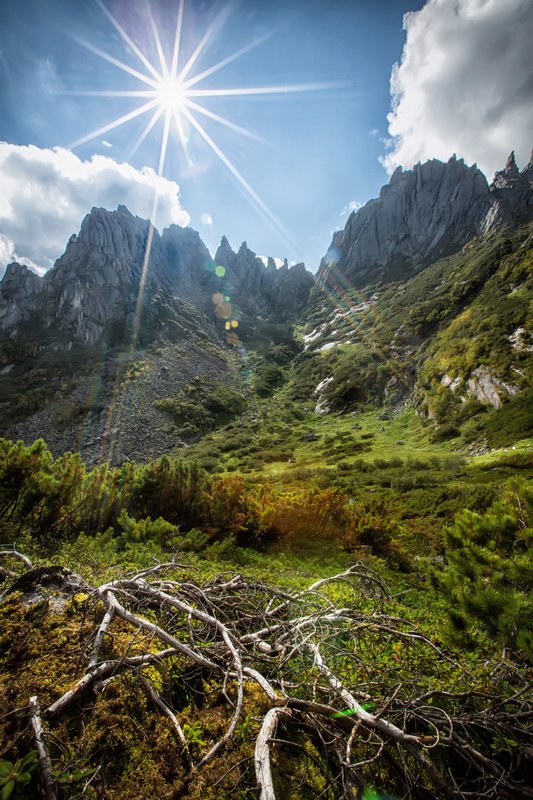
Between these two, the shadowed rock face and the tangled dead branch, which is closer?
the tangled dead branch

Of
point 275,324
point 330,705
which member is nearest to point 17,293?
point 275,324

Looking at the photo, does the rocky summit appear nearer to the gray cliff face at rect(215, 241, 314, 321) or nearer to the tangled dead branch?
the gray cliff face at rect(215, 241, 314, 321)

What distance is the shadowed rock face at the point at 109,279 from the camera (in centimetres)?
7288

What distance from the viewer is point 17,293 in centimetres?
7500

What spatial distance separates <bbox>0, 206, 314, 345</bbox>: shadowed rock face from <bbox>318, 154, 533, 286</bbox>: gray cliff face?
3249 centimetres

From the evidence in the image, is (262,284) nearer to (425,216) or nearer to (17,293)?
(425,216)

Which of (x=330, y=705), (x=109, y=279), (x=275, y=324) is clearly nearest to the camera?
(x=330, y=705)

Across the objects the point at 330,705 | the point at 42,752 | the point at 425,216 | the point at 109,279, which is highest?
the point at 425,216

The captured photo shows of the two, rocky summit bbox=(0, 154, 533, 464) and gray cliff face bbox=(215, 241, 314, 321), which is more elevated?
gray cliff face bbox=(215, 241, 314, 321)

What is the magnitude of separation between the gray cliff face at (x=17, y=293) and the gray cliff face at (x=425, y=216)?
97.0 metres

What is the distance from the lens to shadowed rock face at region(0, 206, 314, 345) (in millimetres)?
72875

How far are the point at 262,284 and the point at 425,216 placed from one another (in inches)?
2457

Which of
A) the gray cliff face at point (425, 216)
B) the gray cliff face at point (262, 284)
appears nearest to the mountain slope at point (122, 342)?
the gray cliff face at point (262, 284)

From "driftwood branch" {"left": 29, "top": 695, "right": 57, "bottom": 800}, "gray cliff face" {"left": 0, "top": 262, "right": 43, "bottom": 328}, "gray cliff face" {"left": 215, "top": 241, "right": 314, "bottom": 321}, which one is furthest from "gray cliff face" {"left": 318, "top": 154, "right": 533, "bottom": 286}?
"driftwood branch" {"left": 29, "top": 695, "right": 57, "bottom": 800}
